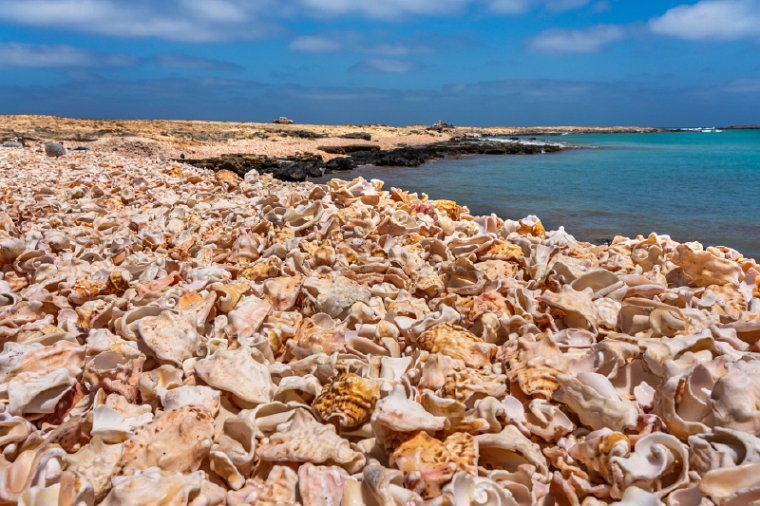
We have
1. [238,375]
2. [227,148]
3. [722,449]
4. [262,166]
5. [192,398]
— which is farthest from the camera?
[227,148]

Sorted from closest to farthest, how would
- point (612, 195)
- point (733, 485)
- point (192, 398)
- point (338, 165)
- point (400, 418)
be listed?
1. point (733, 485)
2. point (400, 418)
3. point (192, 398)
4. point (612, 195)
5. point (338, 165)

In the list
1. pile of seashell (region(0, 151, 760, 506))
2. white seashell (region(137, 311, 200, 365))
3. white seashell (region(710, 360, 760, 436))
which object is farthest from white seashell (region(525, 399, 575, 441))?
white seashell (region(137, 311, 200, 365))

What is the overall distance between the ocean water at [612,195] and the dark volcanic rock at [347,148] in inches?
209

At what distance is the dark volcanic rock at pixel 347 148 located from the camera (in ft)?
98.0

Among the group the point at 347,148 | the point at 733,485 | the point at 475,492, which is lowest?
the point at 475,492

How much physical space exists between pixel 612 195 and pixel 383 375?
14565mm

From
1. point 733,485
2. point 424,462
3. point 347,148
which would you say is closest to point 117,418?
point 424,462

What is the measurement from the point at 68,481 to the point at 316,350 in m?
1.26

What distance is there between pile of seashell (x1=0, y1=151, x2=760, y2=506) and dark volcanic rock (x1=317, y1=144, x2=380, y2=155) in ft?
86.1

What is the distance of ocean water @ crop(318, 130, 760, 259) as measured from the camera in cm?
1041

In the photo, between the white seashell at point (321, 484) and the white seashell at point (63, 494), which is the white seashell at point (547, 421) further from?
the white seashell at point (63, 494)

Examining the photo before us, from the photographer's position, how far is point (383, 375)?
95.3 inches

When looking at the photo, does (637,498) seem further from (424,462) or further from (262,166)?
(262,166)

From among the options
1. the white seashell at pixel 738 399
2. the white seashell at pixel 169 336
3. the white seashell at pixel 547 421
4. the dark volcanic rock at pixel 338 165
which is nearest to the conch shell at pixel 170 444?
the white seashell at pixel 169 336
